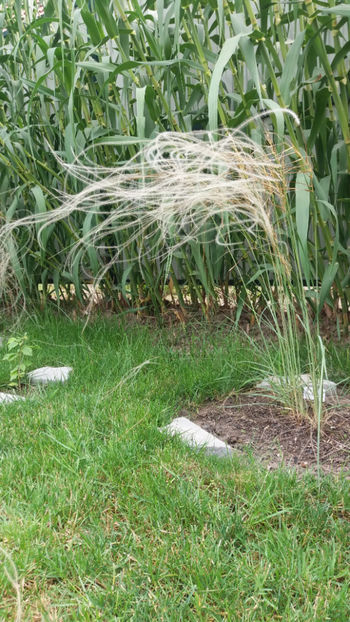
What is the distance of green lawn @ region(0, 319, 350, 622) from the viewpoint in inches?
39.8

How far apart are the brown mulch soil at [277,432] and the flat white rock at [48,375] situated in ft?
1.79

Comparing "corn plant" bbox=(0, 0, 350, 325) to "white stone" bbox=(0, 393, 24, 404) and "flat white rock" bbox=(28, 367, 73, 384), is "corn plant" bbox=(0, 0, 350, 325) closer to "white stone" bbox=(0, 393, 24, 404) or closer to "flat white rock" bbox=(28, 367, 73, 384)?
"flat white rock" bbox=(28, 367, 73, 384)

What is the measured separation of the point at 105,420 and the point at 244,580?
0.73 m

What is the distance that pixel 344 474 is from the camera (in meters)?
1.32

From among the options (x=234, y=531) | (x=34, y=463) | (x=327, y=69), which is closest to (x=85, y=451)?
(x=34, y=463)

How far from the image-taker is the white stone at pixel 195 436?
58.9 inches

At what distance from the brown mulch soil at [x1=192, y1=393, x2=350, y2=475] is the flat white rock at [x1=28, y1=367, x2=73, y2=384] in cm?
54

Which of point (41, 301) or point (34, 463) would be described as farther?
point (41, 301)

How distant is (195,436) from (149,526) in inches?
14.5

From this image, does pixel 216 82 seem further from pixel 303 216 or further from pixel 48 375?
pixel 48 375

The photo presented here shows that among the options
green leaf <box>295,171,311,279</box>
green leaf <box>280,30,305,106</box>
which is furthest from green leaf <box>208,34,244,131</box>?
green leaf <box>295,171,311,279</box>

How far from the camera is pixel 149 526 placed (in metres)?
1.22

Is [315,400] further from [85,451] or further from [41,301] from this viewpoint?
[41,301]

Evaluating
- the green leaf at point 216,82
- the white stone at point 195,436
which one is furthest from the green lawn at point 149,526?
the green leaf at point 216,82
